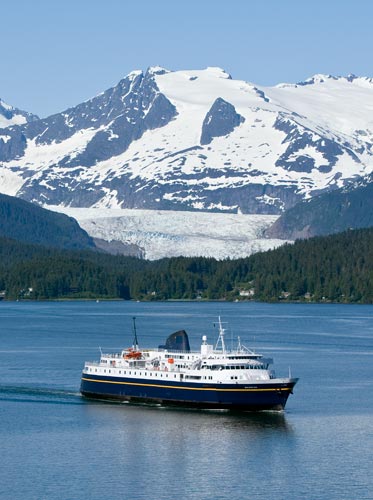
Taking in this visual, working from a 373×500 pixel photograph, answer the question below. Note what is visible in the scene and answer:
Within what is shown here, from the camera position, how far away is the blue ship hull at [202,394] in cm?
10519

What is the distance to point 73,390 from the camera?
118688 millimetres

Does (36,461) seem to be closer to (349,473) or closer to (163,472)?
Answer: (163,472)

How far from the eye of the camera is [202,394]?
10650cm

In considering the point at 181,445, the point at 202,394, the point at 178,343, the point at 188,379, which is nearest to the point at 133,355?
the point at 178,343

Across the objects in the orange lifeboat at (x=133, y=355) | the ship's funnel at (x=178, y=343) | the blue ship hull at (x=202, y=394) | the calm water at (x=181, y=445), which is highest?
the ship's funnel at (x=178, y=343)

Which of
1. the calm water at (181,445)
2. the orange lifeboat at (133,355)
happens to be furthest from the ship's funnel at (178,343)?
the calm water at (181,445)

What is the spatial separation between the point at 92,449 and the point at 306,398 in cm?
2616

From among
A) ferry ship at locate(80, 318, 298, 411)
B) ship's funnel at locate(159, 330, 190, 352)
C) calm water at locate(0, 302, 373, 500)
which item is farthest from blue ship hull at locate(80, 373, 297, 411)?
ship's funnel at locate(159, 330, 190, 352)

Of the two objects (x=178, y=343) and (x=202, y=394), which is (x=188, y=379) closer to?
(x=202, y=394)

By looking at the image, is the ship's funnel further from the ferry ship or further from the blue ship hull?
the blue ship hull

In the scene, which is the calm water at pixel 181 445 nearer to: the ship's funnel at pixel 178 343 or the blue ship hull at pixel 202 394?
the blue ship hull at pixel 202 394

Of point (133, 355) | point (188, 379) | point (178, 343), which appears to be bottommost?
point (188, 379)

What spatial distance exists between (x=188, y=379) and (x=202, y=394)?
1737mm

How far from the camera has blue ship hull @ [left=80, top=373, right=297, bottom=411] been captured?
10519cm
